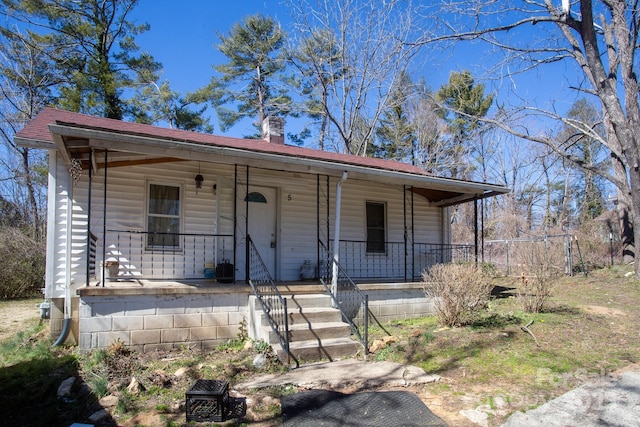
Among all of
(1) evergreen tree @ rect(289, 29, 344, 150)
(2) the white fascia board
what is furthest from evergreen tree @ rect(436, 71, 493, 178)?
(2) the white fascia board

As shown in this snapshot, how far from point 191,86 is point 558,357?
20855 mm

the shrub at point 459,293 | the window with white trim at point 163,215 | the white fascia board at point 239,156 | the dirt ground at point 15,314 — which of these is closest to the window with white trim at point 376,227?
the white fascia board at point 239,156

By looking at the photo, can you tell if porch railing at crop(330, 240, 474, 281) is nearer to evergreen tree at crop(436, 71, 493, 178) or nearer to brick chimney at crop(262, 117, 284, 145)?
brick chimney at crop(262, 117, 284, 145)

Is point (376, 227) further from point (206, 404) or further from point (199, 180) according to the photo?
point (206, 404)

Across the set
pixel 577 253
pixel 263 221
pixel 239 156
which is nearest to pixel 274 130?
pixel 263 221

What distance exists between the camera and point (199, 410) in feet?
13.4

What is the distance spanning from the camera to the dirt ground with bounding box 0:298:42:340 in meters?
8.50

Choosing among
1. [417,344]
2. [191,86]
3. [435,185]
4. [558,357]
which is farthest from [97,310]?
[191,86]

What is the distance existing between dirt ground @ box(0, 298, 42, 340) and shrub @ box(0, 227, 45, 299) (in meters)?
0.76

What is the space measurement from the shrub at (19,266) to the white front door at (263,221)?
9231 millimetres

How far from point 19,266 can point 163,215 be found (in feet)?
28.0

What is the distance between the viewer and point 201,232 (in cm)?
853

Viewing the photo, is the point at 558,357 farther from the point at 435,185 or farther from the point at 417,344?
the point at 435,185

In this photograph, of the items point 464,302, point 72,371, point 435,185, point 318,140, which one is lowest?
point 72,371
